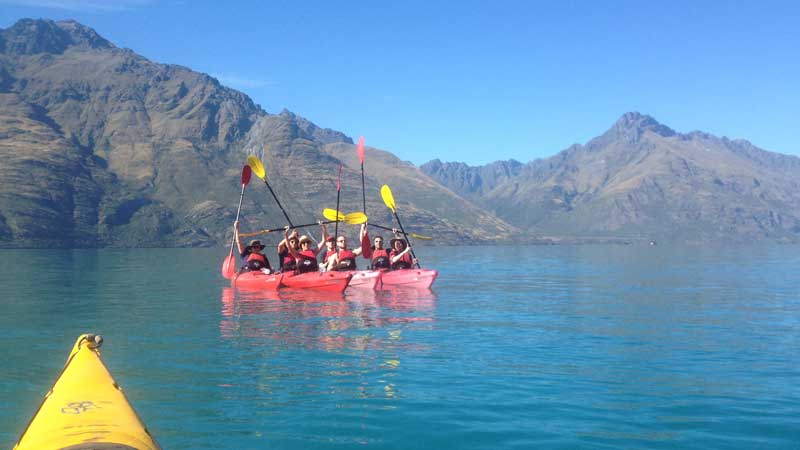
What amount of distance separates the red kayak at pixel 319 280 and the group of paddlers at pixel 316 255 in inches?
22.2

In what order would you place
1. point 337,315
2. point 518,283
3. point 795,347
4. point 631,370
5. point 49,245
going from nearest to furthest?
point 631,370 < point 795,347 < point 337,315 < point 518,283 < point 49,245

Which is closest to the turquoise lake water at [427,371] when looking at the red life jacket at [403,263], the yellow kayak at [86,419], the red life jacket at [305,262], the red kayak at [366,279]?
the yellow kayak at [86,419]

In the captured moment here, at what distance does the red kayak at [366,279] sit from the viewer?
109 feet

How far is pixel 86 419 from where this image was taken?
696 cm

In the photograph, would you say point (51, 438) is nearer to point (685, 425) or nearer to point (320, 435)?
point (320, 435)

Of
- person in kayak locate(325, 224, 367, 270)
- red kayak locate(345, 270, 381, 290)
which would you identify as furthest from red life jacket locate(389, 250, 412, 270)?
red kayak locate(345, 270, 381, 290)

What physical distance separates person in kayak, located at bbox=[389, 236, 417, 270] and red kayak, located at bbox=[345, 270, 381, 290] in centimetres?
296

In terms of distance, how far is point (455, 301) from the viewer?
3112 centimetres

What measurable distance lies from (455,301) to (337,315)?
826cm

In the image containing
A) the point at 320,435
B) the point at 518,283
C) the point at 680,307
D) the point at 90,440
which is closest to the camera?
the point at 90,440

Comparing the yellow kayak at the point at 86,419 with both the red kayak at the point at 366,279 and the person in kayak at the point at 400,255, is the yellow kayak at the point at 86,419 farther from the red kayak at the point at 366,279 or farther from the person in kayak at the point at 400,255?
the person in kayak at the point at 400,255

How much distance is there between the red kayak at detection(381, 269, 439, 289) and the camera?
35.2 metres

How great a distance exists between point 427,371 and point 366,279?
18710 millimetres

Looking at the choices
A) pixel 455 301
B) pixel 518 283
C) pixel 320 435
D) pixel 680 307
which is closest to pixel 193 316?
pixel 455 301
